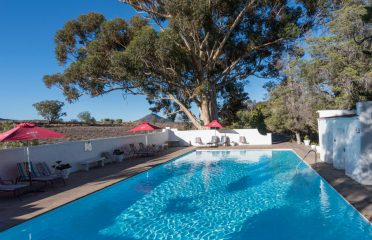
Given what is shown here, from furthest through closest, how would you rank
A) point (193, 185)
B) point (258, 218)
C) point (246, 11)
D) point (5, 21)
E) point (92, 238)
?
1. point (246, 11)
2. point (5, 21)
3. point (193, 185)
4. point (258, 218)
5. point (92, 238)

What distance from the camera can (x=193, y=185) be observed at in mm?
9766

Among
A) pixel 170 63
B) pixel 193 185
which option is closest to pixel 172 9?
pixel 170 63

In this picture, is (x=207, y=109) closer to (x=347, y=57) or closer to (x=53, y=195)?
(x=347, y=57)

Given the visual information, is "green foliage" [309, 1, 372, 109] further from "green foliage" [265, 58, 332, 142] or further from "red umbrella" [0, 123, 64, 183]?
"red umbrella" [0, 123, 64, 183]

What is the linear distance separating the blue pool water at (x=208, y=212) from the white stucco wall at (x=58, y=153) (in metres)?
3.10

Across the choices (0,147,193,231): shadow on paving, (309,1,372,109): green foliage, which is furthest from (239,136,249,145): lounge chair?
(0,147,193,231): shadow on paving

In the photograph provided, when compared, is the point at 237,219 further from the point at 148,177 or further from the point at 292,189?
the point at 148,177

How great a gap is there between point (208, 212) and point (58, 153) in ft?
23.0

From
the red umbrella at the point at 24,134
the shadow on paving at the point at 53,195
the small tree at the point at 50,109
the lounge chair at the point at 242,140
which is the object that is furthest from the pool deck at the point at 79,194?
the small tree at the point at 50,109

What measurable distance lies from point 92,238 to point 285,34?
2009 centimetres

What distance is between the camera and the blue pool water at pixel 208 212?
564 centimetres

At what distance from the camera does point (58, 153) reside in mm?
11000

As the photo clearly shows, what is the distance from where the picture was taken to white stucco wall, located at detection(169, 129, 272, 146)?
21.5m

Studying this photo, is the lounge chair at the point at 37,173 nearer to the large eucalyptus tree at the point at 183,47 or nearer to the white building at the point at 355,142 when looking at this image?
the white building at the point at 355,142
